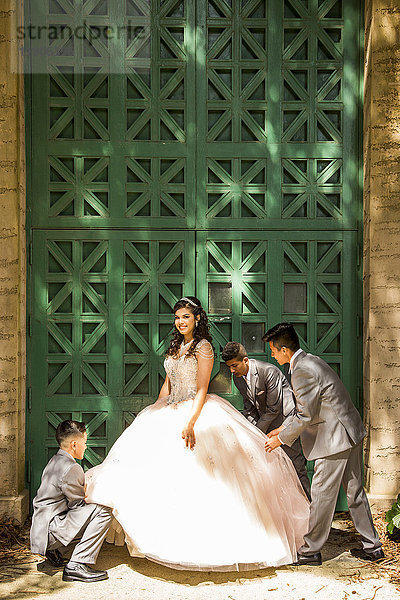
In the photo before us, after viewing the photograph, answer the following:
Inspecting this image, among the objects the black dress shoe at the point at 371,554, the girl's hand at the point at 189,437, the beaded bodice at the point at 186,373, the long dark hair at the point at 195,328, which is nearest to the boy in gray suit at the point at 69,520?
the girl's hand at the point at 189,437

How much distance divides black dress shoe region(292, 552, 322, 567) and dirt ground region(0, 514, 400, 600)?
0.17ft

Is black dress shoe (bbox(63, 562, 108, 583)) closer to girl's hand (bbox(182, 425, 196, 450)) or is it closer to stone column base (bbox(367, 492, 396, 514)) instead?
girl's hand (bbox(182, 425, 196, 450))

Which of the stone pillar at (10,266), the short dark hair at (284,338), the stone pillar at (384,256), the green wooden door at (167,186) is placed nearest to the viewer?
the short dark hair at (284,338)

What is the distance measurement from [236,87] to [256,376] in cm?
305

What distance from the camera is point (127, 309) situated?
20.1 ft

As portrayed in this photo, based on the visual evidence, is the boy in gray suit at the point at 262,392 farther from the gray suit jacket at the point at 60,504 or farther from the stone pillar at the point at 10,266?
the stone pillar at the point at 10,266

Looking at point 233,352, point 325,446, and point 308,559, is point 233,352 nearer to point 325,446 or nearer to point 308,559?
point 325,446

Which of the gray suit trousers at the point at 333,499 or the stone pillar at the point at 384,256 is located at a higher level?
the stone pillar at the point at 384,256

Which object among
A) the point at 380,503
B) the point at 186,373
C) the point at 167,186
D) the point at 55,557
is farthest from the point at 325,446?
the point at 167,186

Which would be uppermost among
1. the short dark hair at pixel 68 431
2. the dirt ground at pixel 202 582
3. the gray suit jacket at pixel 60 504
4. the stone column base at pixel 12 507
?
the short dark hair at pixel 68 431

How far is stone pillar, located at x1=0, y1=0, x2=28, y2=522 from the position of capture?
228 inches

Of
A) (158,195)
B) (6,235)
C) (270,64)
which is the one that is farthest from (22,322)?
(270,64)

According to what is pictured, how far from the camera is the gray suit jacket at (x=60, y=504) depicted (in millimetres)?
4547

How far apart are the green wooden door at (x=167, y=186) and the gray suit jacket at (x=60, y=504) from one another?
1456 mm
